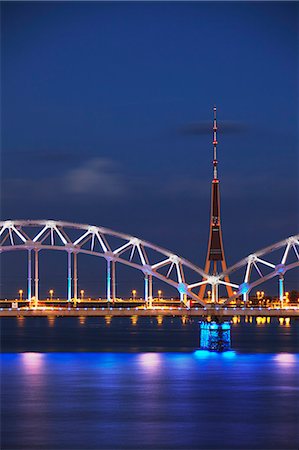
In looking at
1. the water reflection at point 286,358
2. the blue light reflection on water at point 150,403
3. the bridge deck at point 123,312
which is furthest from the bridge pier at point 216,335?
the blue light reflection on water at point 150,403

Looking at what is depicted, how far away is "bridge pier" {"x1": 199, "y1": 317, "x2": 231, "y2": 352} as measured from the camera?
103625 millimetres

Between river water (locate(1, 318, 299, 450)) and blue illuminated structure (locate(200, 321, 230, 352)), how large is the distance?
4.72 metres

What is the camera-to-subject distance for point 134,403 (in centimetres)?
6272

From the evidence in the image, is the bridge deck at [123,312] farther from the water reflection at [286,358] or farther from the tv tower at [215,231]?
the tv tower at [215,231]

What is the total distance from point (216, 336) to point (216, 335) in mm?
200

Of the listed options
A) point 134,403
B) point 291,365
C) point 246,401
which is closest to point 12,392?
point 134,403

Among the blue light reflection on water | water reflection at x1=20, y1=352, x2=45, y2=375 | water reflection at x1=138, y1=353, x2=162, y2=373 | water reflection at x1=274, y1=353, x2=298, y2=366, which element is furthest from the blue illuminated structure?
water reflection at x1=20, y1=352, x2=45, y2=375

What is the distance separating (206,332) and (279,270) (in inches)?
655

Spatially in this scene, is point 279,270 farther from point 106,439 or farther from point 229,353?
point 106,439

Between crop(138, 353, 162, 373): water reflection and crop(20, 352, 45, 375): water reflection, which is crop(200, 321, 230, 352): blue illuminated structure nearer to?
crop(138, 353, 162, 373): water reflection

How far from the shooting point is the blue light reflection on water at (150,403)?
168ft

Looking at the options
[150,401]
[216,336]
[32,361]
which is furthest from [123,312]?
[150,401]

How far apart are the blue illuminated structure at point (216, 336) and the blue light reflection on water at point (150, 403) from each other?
11.5 m

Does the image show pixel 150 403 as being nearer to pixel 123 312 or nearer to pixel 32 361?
pixel 32 361
